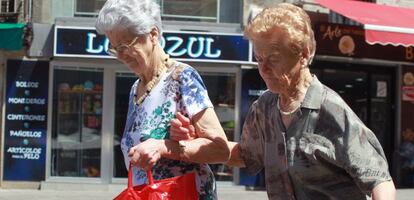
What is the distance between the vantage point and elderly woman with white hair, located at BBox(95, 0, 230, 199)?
254 centimetres

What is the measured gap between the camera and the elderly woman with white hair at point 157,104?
2535 mm

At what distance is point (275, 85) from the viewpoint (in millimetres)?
2277

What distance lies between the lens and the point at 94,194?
12297mm

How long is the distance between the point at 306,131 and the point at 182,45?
10.6m

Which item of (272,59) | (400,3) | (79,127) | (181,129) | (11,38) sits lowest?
(79,127)

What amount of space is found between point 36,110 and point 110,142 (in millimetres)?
1506

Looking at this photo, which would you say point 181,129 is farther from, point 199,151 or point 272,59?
point 272,59

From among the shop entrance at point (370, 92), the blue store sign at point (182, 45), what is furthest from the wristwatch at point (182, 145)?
the shop entrance at point (370, 92)

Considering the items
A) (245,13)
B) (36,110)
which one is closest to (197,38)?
(245,13)

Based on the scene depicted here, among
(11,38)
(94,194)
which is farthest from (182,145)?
(11,38)

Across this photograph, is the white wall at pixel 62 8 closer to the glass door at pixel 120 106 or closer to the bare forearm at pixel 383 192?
the glass door at pixel 120 106

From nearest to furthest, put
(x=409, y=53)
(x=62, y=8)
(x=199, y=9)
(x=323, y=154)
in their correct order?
(x=323, y=154) < (x=62, y=8) < (x=199, y=9) < (x=409, y=53)

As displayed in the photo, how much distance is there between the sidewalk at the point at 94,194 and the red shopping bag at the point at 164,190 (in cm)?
938

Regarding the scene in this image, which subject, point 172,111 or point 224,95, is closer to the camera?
point 172,111
